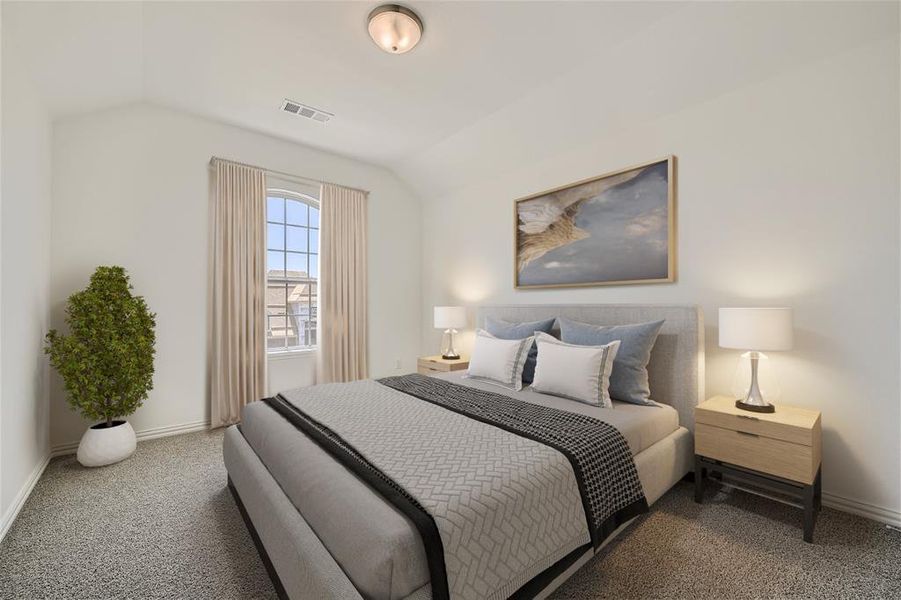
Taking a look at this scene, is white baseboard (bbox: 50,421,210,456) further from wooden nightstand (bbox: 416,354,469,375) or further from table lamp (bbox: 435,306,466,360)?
table lamp (bbox: 435,306,466,360)

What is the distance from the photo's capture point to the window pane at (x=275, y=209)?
162 inches

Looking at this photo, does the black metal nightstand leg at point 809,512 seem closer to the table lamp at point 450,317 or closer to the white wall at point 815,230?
the white wall at point 815,230

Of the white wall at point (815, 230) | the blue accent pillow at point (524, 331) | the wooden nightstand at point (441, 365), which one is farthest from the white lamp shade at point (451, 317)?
the white wall at point (815, 230)

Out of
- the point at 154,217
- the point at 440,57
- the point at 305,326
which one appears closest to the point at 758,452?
the point at 440,57

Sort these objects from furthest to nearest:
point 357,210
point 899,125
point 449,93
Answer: point 357,210, point 449,93, point 899,125

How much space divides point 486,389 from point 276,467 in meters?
1.46

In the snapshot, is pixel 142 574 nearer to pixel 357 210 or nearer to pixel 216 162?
pixel 216 162

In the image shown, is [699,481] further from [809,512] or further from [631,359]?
[631,359]

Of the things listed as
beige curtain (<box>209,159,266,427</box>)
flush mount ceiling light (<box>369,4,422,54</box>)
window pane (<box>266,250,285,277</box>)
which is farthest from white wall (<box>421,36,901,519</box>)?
window pane (<box>266,250,285,277</box>)

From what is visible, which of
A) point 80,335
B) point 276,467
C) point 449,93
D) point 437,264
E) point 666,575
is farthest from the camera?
point 437,264

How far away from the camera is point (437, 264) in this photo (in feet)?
16.2

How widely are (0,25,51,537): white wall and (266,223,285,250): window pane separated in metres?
1.65

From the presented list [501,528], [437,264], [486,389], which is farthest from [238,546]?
[437,264]

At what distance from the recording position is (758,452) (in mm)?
2045
